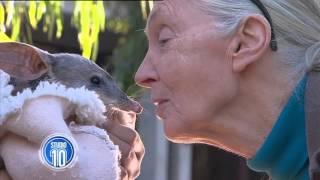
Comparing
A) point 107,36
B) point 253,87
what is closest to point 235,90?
point 253,87

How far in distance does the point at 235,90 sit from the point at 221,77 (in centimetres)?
4

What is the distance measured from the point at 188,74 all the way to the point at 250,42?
14 cm

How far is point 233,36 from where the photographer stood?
5.13ft

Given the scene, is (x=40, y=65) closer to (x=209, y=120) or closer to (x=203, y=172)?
(x=209, y=120)

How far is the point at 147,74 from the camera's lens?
1.59 m

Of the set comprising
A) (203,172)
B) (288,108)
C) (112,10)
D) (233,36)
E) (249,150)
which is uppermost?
(233,36)

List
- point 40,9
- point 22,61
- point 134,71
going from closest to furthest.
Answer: point 22,61 → point 40,9 → point 134,71

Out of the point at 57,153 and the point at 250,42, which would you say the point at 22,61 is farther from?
the point at 250,42

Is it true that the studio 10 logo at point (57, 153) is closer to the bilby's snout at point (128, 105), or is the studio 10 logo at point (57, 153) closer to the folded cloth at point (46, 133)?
the folded cloth at point (46, 133)

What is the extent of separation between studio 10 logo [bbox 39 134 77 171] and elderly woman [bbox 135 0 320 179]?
0.71 feet

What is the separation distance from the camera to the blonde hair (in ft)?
5.13

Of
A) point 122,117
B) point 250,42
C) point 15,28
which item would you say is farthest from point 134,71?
point 250,42

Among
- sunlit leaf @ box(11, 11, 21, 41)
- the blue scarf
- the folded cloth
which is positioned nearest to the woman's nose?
the folded cloth

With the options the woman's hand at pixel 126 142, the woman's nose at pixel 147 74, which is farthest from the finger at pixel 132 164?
the woman's nose at pixel 147 74
